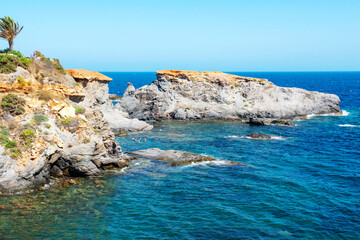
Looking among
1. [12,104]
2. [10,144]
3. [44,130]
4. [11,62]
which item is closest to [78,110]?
[44,130]

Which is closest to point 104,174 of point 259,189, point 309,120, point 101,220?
point 101,220

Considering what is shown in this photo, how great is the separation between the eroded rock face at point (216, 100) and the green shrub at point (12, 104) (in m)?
50.3

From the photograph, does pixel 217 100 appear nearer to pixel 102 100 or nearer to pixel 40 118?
pixel 102 100

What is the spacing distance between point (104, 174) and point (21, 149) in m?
9.72

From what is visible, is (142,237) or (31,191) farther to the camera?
(31,191)

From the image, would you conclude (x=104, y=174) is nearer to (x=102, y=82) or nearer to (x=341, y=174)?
(x=341, y=174)

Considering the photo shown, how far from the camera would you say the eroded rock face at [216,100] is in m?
87.1

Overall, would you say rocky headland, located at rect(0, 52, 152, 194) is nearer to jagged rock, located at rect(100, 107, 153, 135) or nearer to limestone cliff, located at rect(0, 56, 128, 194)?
limestone cliff, located at rect(0, 56, 128, 194)

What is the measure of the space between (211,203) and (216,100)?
60294 mm

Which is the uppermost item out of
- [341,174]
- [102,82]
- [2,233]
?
[102,82]

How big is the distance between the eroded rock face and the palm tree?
45204 mm

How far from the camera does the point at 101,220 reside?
→ 1113 inches

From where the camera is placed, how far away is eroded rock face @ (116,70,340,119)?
87062 millimetres

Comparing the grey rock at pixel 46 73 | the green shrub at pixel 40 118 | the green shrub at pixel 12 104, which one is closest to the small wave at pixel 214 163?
the green shrub at pixel 40 118
